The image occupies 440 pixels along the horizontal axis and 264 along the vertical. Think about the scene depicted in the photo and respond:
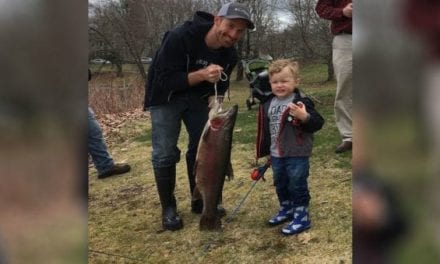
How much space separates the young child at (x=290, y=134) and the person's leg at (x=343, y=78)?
49.2 inches

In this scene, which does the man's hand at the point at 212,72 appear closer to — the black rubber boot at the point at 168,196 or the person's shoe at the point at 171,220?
the black rubber boot at the point at 168,196

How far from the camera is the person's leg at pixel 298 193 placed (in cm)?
306

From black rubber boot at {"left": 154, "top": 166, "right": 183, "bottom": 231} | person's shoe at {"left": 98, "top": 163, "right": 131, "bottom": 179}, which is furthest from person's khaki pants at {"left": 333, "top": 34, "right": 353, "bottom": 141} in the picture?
person's shoe at {"left": 98, "top": 163, "right": 131, "bottom": 179}

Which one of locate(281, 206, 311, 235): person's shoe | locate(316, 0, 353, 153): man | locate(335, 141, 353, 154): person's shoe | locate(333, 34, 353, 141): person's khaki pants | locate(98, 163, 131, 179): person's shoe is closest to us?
locate(281, 206, 311, 235): person's shoe

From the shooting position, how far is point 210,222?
128 inches

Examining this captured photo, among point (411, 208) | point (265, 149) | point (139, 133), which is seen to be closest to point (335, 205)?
point (265, 149)

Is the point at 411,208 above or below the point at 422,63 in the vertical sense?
below

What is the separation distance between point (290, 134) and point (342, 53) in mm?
1502

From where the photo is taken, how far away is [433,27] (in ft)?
2.59

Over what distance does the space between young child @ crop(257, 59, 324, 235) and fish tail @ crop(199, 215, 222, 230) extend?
42 cm

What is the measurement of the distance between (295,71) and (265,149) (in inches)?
21.1

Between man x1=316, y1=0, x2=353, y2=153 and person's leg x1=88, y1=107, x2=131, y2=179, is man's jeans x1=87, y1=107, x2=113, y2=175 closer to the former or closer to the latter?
person's leg x1=88, y1=107, x2=131, y2=179

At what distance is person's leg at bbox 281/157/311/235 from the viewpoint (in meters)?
3.06

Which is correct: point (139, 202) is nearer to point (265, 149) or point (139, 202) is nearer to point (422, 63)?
point (265, 149)
